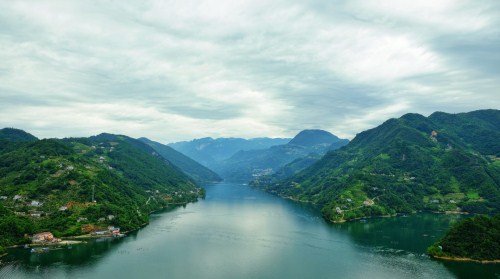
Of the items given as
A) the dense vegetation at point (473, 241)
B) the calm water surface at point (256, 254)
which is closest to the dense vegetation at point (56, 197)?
the calm water surface at point (256, 254)

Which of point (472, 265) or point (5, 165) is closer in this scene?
point (472, 265)

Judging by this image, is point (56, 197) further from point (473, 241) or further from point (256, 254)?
point (473, 241)

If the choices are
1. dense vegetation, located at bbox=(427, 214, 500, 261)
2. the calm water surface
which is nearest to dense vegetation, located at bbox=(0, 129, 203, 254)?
the calm water surface

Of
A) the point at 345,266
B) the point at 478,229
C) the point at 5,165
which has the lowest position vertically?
the point at 345,266

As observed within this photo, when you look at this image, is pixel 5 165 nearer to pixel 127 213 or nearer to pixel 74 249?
pixel 127 213

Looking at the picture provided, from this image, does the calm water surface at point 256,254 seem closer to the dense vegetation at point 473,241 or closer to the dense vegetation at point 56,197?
the dense vegetation at point 473,241

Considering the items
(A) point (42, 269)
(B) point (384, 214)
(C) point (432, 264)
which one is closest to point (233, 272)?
(A) point (42, 269)

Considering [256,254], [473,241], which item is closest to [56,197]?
[256,254]
